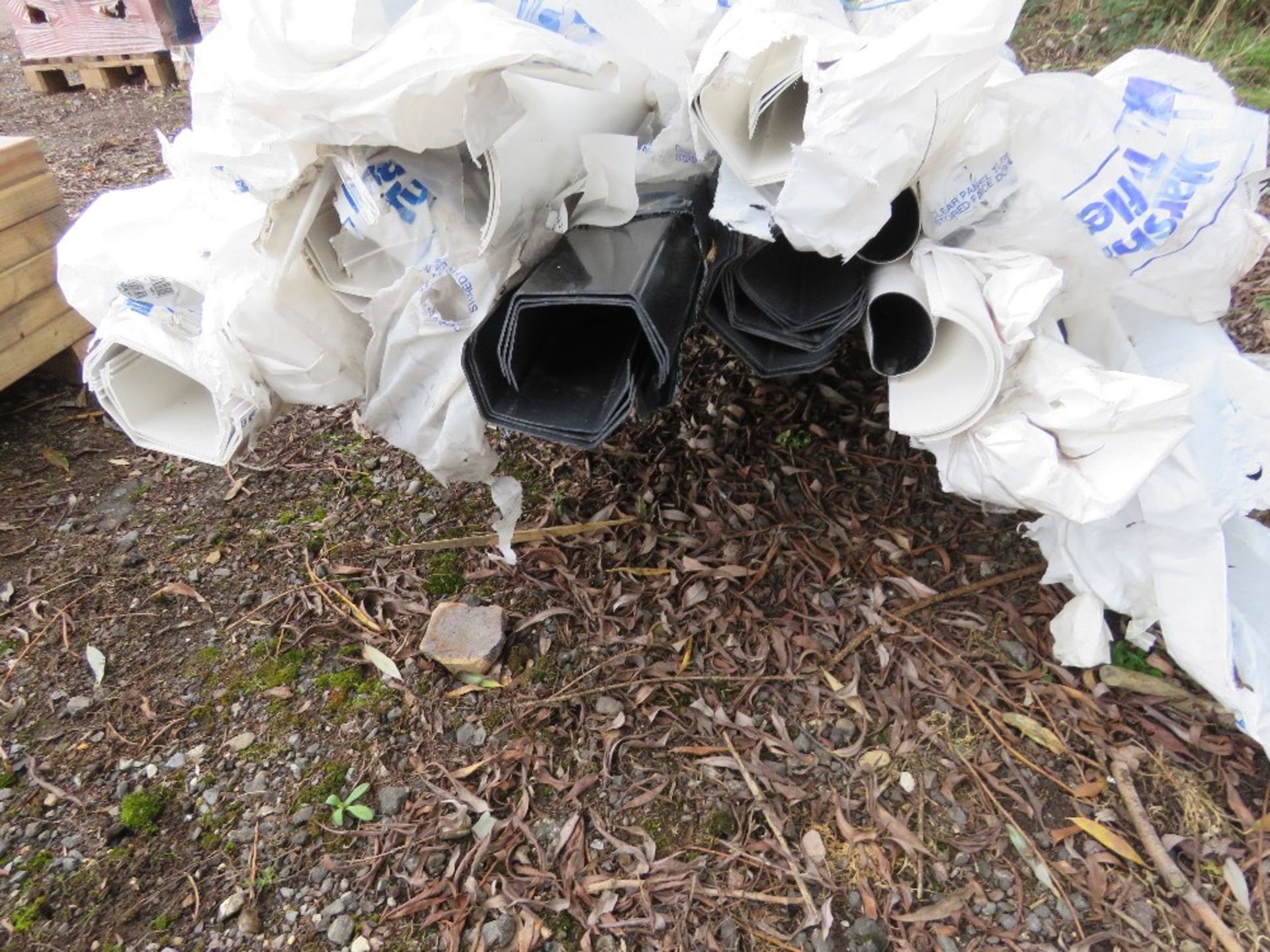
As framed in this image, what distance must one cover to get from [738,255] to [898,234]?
0.33 meters

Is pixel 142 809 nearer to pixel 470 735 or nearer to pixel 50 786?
pixel 50 786

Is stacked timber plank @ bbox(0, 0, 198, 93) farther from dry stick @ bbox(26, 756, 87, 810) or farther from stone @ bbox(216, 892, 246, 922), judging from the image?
stone @ bbox(216, 892, 246, 922)

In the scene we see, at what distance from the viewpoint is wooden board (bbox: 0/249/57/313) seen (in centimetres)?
227

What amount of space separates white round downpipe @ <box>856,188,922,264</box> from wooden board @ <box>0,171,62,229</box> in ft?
7.92

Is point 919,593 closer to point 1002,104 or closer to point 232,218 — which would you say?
point 1002,104

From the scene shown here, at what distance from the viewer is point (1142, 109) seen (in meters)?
1.51

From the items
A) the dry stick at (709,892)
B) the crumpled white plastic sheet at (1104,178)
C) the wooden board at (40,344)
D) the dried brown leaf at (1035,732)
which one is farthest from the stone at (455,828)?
the wooden board at (40,344)

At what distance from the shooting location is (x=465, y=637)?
5.72 feet

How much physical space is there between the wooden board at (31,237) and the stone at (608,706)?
2.15 m

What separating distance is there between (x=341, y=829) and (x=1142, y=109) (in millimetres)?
2096

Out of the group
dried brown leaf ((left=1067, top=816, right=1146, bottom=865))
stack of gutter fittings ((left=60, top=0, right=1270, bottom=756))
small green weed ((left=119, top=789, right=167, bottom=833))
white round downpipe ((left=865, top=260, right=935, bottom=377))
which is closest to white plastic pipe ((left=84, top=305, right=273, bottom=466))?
stack of gutter fittings ((left=60, top=0, right=1270, bottom=756))

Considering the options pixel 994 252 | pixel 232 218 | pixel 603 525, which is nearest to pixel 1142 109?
pixel 994 252

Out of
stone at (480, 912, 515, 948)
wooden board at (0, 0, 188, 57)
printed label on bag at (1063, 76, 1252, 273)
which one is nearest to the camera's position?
stone at (480, 912, 515, 948)

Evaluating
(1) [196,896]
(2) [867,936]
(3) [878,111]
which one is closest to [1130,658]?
(2) [867,936]
